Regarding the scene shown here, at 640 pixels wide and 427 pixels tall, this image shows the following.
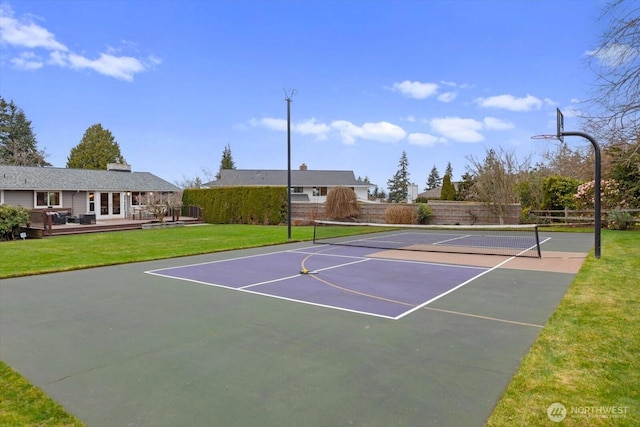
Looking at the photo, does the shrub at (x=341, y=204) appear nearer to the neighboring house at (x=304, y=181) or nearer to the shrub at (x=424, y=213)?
the shrub at (x=424, y=213)

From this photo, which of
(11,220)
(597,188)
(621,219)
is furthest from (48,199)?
(621,219)

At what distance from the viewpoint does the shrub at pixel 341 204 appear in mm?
26416

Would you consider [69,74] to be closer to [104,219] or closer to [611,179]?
[104,219]

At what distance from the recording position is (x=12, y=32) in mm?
19734

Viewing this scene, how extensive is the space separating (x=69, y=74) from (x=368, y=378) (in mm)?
28490

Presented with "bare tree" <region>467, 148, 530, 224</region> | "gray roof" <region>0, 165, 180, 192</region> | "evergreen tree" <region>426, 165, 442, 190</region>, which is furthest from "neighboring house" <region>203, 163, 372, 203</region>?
"evergreen tree" <region>426, 165, 442, 190</region>

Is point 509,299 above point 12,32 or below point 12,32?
below

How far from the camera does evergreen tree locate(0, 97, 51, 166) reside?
49.7 metres

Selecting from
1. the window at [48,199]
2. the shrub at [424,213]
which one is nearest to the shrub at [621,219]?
the shrub at [424,213]

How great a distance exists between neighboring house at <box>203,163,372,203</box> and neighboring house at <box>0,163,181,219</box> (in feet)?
39.8

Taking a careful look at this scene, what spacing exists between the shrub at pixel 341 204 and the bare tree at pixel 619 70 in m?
18.1

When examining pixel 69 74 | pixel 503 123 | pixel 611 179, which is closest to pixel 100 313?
pixel 69 74

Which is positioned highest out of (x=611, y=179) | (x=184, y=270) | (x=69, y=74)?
(x=69, y=74)

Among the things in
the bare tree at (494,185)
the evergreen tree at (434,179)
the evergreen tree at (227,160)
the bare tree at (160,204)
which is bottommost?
the bare tree at (160,204)
